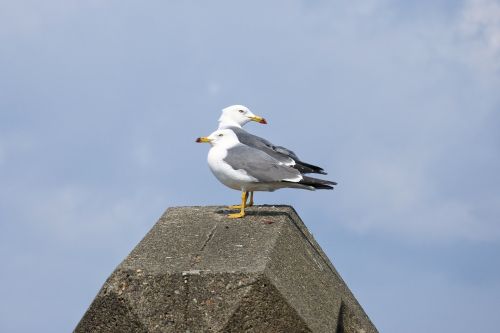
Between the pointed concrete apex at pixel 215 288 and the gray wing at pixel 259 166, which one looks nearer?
the pointed concrete apex at pixel 215 288

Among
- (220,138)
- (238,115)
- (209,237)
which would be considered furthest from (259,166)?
(238,115)

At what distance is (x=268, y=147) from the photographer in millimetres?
11664

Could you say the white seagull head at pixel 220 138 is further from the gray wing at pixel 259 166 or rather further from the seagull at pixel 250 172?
the gray wing at pixel 259 166

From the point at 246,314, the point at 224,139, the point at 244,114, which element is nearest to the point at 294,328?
the point at 246,314

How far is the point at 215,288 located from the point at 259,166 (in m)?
2.10

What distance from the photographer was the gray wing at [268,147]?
1148cm

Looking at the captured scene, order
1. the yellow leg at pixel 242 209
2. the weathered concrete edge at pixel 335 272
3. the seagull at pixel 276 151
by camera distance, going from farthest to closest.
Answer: the seagull at pixel 276 151
the weathered concrete edge at pixel 335 272
the yellow leg at pixel 242 209

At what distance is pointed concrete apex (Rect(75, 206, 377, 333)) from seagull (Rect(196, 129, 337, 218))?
576mm

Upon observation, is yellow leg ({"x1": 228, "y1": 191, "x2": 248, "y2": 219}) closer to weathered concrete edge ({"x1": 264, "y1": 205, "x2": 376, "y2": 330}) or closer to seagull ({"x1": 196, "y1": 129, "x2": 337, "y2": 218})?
seagull ({"x1": 196, "y1": 129, "x2": 337, "y2": 218})

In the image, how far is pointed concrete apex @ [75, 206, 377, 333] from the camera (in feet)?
29.5

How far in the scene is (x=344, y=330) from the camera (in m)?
11.0

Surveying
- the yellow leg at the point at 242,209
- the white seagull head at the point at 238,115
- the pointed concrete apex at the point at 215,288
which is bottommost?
the pointed concrete apex at the point at 215,288

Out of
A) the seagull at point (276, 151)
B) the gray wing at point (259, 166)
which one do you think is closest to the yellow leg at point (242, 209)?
the gray wing at point (259, 166)

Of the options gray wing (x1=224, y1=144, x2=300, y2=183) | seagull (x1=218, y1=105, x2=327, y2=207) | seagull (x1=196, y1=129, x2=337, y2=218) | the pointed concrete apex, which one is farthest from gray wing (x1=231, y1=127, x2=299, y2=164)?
the pointed concrete apex
